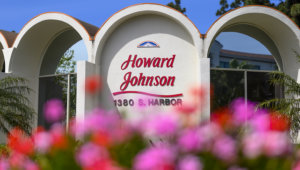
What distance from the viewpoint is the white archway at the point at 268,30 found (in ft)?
48.5

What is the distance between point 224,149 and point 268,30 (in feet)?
51.7

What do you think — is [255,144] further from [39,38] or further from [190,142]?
[39,38]

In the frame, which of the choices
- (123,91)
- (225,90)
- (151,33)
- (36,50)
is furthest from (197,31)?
(36,50)

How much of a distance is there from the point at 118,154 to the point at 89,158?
1.69 ft

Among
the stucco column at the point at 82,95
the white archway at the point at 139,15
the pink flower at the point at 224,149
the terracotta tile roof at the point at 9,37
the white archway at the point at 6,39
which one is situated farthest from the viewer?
the terracotta tile roof at the point at 9,37

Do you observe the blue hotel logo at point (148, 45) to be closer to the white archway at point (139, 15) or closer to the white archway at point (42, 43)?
the white archway at point (139, 15)

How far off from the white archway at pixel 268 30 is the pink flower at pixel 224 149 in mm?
12787

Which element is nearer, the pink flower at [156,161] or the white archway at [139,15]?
the pink flower at [156,161]

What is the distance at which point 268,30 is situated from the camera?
16.7m

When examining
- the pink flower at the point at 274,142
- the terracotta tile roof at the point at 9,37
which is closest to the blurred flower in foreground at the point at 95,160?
the pink flower at the point at 274,142

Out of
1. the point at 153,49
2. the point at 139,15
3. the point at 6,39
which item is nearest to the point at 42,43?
the point at 6,39

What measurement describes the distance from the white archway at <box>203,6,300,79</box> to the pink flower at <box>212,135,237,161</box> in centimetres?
1279

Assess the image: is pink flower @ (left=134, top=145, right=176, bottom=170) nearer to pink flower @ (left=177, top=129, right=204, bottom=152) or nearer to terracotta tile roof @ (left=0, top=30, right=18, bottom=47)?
pink flower @ (left=177, top=129, right=204, bottom=152)

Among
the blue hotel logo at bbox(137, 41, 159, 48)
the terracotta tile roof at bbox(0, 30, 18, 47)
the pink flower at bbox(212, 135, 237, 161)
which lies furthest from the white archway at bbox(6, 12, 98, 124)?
the pink flower at bbox(212, 135, 237, 161)
